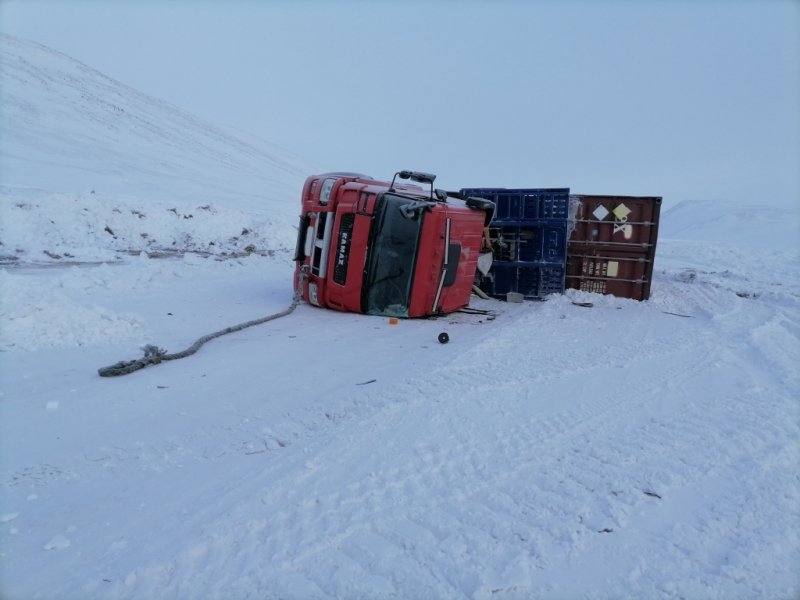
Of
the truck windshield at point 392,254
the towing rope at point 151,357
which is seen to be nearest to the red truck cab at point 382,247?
the truck windshield at point 392,254

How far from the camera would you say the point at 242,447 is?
3.04m

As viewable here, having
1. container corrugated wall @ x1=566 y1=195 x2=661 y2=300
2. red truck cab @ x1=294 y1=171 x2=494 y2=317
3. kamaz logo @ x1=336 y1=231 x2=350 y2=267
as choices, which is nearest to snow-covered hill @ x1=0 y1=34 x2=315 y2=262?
red truck cab @ x1=294 y1=171 x2=494 y2=317

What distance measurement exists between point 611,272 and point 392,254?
4622 millimetres

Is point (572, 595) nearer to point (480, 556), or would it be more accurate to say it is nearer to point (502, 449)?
point (480, 556)

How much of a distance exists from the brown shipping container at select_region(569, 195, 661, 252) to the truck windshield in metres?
3.97

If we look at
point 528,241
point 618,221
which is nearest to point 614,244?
point 618,221

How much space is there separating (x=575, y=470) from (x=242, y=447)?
6.39 feet

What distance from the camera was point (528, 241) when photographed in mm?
9086

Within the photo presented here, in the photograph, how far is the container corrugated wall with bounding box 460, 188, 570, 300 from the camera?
8.84 m

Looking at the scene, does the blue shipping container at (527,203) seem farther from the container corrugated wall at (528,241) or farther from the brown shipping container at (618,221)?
the brown shipping container at (618,221)

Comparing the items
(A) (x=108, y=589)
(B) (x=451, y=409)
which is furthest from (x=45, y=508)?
(B) (x=451, y=409)

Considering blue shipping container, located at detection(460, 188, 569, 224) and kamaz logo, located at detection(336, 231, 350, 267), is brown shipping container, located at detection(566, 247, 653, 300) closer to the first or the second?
blue shipping container, located at detection(460, 188, 569, 224)

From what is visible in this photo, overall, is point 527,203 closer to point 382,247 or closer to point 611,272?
point 611,272

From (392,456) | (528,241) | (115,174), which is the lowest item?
(392,456)
